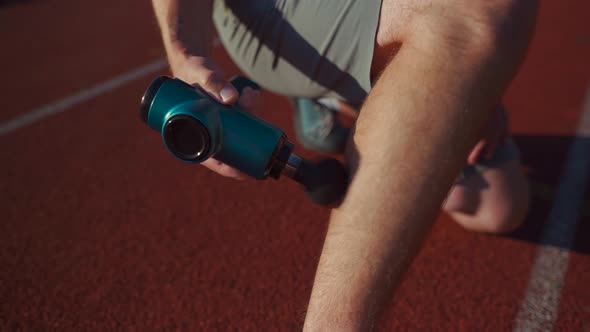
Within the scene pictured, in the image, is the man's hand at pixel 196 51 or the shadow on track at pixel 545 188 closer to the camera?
the man's hand at pixel 196 51

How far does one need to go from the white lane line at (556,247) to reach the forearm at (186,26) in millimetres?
1059

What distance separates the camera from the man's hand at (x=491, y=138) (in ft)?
5.27

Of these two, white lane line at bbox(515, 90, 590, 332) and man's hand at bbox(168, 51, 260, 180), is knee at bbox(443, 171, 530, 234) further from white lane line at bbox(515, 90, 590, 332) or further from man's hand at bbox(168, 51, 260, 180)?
man's hand at bbox(168, 51, 260, 180)

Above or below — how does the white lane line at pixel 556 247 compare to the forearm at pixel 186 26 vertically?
below

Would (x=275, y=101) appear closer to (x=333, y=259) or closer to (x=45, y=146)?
(x=45, y=146)

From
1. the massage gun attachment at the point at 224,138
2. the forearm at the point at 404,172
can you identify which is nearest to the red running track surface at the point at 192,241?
the forearm at the point at 404,172

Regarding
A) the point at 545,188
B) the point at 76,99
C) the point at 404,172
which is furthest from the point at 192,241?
the point at 76,99

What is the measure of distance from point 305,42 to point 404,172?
62cm

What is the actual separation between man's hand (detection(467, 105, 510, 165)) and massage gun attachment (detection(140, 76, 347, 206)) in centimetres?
81

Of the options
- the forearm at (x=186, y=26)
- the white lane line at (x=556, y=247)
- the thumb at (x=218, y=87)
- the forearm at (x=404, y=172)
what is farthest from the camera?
the white lane line at (x=556, y=247)

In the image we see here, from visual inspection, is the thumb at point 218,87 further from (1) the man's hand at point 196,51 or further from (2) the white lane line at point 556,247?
(2) the white lane line at point 556,247

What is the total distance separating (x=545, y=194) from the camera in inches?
69.9

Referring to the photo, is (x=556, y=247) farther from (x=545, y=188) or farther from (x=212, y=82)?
(x=212, y=82)

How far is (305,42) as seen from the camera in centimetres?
135
